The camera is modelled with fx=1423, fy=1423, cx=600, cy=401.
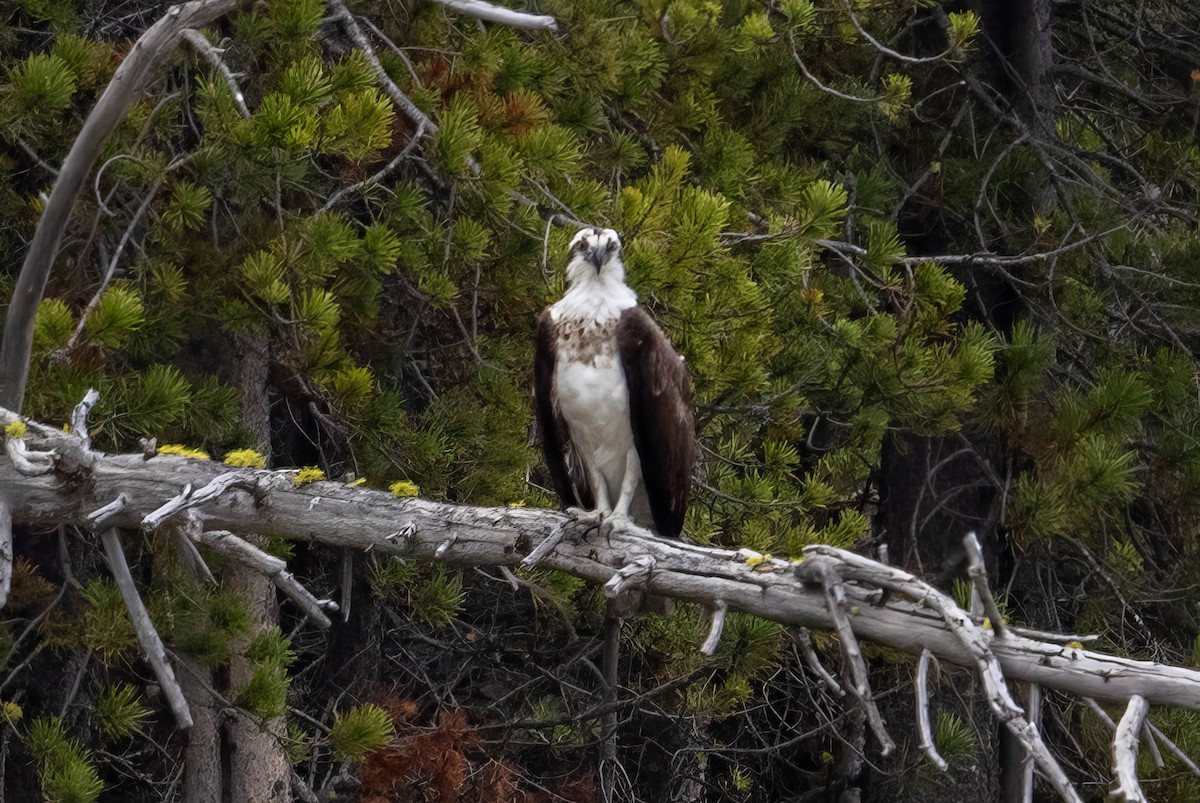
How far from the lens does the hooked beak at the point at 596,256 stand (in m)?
4.45

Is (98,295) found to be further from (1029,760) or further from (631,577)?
(1029,760)

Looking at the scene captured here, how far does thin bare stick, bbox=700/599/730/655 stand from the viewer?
3.06 m

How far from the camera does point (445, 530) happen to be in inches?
145

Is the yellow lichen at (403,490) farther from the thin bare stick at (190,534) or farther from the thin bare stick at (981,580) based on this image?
the thin bare stick at (981,580)

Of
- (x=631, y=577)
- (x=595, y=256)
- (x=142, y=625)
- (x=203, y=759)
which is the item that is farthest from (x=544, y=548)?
(x=203, y=759)

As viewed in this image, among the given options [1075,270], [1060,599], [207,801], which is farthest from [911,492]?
[207,801]

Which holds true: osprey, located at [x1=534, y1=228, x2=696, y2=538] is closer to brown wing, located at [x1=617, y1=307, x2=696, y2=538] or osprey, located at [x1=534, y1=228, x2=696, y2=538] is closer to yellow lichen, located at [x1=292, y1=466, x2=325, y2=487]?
brown wing, located at [x1=617, y1=307, x2=696, y2=538]

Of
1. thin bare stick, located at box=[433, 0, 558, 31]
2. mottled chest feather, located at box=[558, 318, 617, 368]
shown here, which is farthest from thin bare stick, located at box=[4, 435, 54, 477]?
mottled chest feather, located at box=[558, 318, 617, 368]

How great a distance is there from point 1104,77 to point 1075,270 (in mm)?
1072

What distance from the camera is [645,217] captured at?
4.70m

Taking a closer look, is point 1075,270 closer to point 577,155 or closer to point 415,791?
point 577,155

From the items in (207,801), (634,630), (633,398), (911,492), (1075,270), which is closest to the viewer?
(633,398)

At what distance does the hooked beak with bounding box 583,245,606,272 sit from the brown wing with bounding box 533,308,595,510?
0.28 meters

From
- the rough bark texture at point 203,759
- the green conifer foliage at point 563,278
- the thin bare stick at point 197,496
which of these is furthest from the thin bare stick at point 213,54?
the rough bark texture at point 203,759
